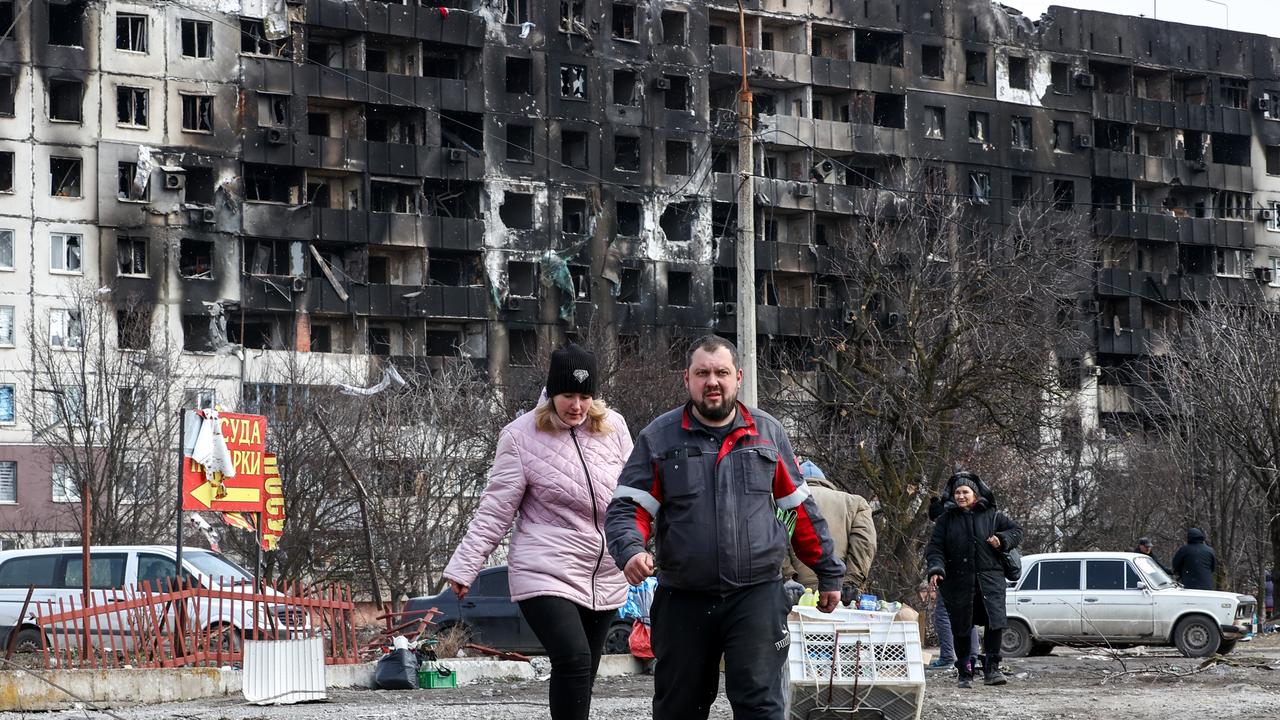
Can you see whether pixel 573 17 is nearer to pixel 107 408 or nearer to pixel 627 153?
pixel 627 153

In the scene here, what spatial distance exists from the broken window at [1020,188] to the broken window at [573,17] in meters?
20.4

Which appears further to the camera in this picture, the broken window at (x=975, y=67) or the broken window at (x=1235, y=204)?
the broken window at (x=1235, y=204)

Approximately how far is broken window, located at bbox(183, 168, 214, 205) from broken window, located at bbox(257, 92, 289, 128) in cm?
276

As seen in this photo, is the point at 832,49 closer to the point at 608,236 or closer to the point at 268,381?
the point at 608,236

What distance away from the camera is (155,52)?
71.4 m

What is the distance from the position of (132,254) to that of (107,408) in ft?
35.5

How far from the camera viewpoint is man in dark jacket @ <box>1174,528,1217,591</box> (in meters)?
30.0

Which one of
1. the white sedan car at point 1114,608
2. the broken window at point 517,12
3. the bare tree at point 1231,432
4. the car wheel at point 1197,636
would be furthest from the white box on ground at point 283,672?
the broken window at point 517,12

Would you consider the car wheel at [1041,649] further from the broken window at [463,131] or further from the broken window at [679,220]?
the broken window at [679,220]

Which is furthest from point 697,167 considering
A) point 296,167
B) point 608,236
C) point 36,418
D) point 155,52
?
point 36,418

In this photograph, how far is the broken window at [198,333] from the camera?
71.1m

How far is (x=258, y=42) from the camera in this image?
241 feet

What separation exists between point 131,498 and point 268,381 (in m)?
12.1

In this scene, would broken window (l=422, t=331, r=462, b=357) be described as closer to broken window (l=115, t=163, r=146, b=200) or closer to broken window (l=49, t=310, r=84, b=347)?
broken window (l=115, t=163, r=146, b=200)
